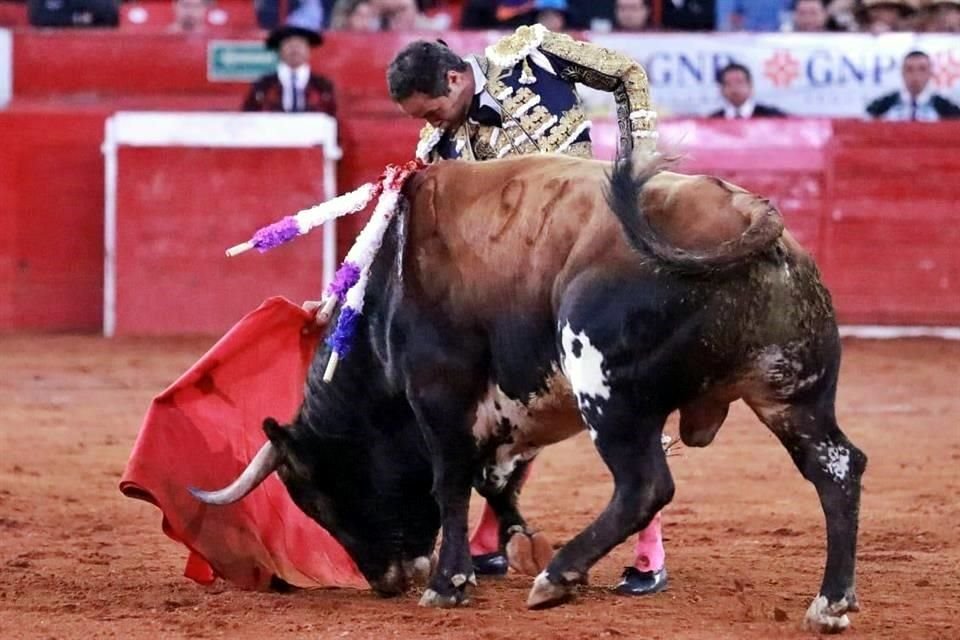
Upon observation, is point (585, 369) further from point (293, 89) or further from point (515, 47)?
point (293, 89)

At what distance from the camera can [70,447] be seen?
707cm

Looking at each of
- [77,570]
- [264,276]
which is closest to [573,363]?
[77,570]

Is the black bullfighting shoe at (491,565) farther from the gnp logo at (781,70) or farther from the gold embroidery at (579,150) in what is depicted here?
the gnp logo at (781,70)

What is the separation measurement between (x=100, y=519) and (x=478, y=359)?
6.37 feet

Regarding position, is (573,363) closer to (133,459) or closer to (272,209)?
(133,459)

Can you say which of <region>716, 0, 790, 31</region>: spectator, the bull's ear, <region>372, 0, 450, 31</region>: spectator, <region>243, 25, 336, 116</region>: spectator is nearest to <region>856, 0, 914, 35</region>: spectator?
<region>716, 0, 790, 31</region>: spectator

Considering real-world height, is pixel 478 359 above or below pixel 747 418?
above

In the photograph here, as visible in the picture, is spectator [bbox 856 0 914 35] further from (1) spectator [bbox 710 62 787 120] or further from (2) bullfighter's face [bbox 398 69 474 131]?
(2) bullfighter's face [bbox 398 69 474 131]

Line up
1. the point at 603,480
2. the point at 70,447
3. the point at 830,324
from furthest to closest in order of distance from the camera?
the point at 70,447 < the point at 603,480 < the point at 830,324

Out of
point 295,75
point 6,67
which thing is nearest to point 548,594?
point 295,75

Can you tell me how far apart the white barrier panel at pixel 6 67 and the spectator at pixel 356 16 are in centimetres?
199

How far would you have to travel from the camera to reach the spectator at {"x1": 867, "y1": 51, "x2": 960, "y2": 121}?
1066 centimetres

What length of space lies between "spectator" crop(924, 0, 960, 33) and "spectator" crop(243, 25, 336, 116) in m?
3.63

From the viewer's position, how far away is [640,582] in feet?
14.5
